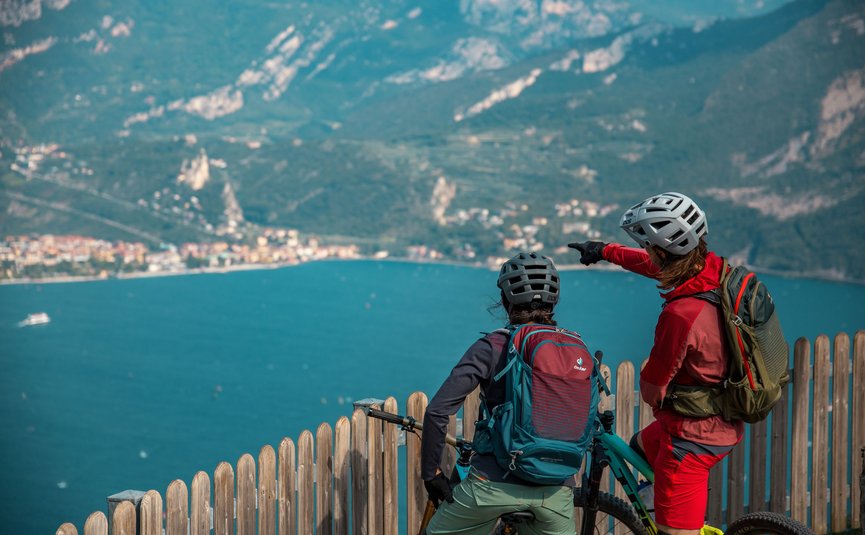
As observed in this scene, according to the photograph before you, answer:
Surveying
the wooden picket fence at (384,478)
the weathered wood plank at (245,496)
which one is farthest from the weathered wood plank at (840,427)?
the weathered wood plank at (245,496)

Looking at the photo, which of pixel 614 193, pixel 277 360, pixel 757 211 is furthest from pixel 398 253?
pixel 277 360

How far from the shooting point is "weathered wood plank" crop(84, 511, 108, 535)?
363 cm

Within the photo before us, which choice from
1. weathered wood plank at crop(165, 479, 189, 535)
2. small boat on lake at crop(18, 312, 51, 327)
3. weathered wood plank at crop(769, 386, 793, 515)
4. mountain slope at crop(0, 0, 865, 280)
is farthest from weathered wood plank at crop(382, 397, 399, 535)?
mountain slope at crop(0, 0, 865, 280)

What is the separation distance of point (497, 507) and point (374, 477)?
4.64 ft

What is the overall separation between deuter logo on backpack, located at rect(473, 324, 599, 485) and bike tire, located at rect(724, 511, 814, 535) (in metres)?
1.11

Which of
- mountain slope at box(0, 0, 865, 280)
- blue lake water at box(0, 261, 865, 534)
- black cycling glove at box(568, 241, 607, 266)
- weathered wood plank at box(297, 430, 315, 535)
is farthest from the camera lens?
mountain slope at box(0, 0, 865, 280)

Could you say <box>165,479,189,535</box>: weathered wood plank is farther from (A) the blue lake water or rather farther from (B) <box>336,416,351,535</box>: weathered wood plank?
(A) the blue lake water

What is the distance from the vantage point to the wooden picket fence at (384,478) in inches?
161

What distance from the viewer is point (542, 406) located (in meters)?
3.34

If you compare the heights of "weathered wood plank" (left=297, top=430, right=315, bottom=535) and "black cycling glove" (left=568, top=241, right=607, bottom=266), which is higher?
"black cycling glove" (left=568, top=241, right=607, bottom=266)

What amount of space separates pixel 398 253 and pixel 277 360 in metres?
60.2

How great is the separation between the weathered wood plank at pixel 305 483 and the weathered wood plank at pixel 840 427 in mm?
3133

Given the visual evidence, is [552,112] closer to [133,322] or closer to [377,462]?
[133,322]

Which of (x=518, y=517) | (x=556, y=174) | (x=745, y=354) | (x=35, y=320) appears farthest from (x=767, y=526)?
(x=556, y=174)
